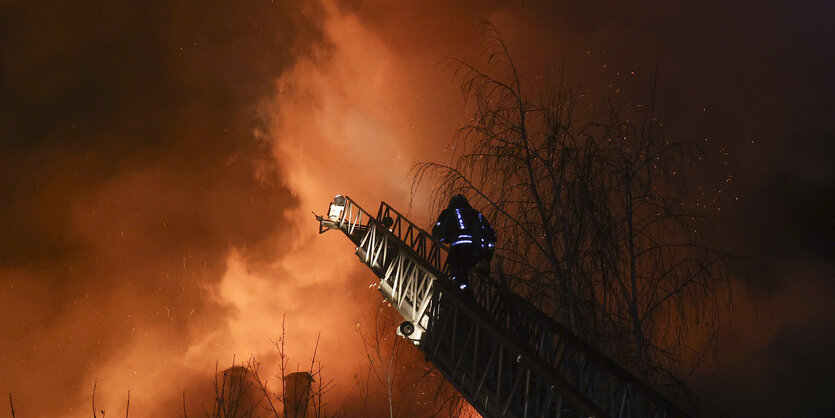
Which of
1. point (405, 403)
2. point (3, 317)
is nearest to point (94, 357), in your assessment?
point (3, 317)

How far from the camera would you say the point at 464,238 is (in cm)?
764

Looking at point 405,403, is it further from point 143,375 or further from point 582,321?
point 582,321

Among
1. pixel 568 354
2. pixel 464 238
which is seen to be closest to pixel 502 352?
pixel 568 354

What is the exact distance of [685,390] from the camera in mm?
5859

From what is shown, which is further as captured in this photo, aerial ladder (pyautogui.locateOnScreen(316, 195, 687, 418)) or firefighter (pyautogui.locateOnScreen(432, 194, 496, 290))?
firefighter (pyautogui.locateOnScreen(432, 194, 496, 290))

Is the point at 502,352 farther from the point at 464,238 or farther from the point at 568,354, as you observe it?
the point at 464,238

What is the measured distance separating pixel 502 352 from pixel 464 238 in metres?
2.35

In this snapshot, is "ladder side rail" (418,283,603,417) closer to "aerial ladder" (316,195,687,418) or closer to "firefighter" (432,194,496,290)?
"aerial ladder" (316,195,687,418)

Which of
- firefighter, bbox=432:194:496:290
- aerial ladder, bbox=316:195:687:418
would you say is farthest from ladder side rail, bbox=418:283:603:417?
firefighter, bbox=432:194:496:290

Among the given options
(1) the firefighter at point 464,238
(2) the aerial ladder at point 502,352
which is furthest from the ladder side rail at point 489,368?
(1) the firefighter at point 464,238

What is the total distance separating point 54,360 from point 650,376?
27950 millimetres

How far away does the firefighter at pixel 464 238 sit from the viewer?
24.9ft

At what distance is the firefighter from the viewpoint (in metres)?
7.60

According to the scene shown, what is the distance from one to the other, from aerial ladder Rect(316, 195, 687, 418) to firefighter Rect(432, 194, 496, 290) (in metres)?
0.27
